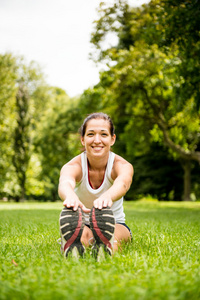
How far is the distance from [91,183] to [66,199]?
73cm

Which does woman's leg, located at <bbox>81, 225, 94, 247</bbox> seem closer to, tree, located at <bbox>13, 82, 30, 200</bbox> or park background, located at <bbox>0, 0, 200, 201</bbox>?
park background, located at <bbox>0, 0, 200, 201</bbox>

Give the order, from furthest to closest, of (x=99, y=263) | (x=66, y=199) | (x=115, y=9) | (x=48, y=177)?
(x=48, y=177), (x=115, y=9), (x=66, y=199), (x=99, y=263)

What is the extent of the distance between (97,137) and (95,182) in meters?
0.55

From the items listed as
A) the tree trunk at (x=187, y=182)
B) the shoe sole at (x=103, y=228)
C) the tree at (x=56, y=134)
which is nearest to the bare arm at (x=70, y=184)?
the shoe sole at (x=103, y=228)

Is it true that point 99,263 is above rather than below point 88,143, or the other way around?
below

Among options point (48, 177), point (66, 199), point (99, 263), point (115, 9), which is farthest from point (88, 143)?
point (48, 177)

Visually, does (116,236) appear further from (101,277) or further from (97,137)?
(101,277)

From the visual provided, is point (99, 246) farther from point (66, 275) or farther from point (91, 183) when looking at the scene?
point (91, 183)

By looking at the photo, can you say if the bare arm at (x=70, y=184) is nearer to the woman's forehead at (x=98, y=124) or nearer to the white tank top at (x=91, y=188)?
the white tank top at (x=91, y=188)

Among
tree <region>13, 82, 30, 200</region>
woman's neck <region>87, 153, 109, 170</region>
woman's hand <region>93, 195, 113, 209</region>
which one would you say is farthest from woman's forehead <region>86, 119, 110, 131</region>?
tree <region>13, 82, 30, 200</region>

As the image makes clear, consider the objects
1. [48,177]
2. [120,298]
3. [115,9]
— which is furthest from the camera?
[48,177]

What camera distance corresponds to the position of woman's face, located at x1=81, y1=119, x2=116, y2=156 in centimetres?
346

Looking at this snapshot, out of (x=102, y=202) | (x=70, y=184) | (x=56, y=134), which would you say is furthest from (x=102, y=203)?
(x=56, y=134)

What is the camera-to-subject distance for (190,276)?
→ 2105 mm
